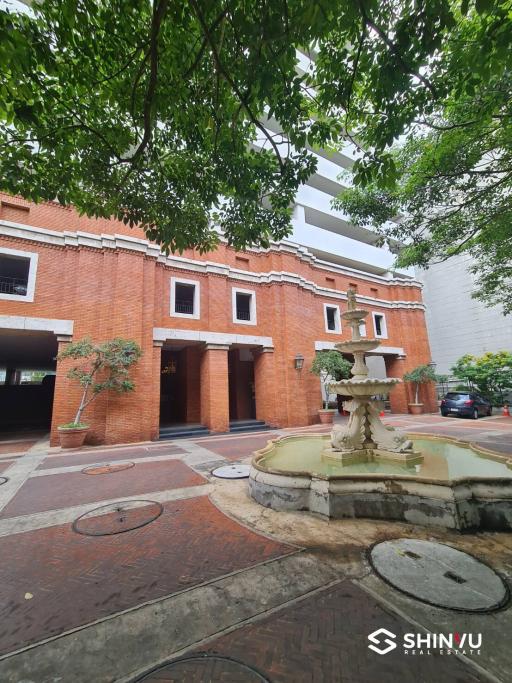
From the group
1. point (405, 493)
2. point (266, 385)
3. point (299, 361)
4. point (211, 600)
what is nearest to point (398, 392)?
point (299, 361)

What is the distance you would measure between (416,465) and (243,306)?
40.3 feet

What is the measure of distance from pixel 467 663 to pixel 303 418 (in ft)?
44.7

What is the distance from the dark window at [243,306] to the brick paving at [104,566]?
12.2m

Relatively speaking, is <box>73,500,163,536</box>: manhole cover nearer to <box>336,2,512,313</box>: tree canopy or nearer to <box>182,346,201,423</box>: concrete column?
<box>336,2,512,313</box>: tree canopy

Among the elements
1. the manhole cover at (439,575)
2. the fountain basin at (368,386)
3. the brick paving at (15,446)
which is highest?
the fountain basin at (368,386)

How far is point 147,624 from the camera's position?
237 cm

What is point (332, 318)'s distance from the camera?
62.9 ft

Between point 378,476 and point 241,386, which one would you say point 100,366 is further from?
point 378,476

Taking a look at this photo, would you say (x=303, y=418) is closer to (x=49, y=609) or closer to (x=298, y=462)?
(x=298, y=462)

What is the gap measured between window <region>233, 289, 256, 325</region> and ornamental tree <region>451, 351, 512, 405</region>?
1753 centimetres

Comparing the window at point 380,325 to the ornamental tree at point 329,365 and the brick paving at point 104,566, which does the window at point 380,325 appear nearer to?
the ornamental tree at point 329,365

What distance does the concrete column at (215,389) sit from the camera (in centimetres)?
1355
